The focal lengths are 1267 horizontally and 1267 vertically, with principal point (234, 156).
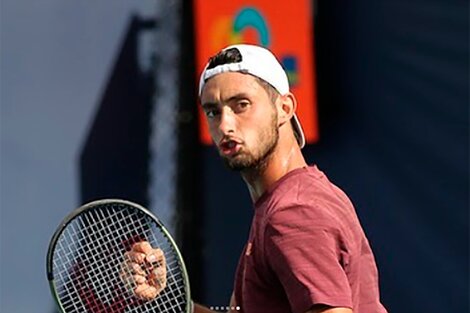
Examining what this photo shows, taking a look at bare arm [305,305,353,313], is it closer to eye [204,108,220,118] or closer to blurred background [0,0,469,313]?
eye [204,108,220,118]

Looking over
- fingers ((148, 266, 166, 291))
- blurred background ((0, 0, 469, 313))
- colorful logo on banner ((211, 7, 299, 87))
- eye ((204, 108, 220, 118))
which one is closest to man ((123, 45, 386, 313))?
eye ((204, 108, 220, 118))

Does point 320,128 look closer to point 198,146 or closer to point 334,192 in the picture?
point 198,146

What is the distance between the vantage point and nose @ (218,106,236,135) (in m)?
1.90

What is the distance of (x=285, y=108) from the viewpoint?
1.97 m

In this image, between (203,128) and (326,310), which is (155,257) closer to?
(326,310)

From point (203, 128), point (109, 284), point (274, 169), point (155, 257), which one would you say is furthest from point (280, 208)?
point (203, 128)

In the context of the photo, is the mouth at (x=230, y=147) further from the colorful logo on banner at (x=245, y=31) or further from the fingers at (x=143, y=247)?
the colorful logo on banner at (x=245, y=31)

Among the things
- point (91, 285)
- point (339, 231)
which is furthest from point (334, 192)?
point (91, 285)

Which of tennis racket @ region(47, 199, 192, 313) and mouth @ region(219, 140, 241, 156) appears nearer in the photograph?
mouth @ region(219, 140, 241, 156)

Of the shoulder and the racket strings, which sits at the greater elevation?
the shoulder

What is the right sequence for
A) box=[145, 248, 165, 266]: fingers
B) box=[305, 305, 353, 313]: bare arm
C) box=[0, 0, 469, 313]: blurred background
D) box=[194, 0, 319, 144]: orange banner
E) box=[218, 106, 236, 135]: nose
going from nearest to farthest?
1. box=[305, 305, 353, 313]: bare arm
2. box=[218, 106, 236, 135]: nose
3. box=[145, 248, 165, 266]: fingers
4. box=[0, 0, 469, 313]: blurred background
5. box=[194, 0, 319, 144]: orange banner

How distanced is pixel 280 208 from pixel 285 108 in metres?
0.22

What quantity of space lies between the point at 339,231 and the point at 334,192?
0.10 metres

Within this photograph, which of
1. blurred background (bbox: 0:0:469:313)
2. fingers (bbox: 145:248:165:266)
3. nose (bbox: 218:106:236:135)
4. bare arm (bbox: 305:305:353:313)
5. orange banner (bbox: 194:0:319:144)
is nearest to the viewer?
bare arm (bbox: 305:305:353:313)
